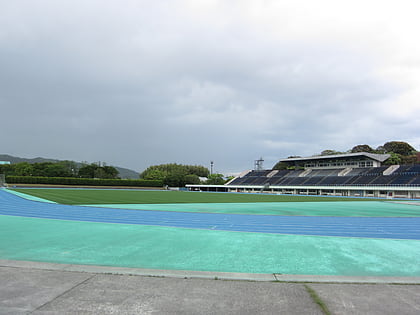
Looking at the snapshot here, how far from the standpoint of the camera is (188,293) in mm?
3615

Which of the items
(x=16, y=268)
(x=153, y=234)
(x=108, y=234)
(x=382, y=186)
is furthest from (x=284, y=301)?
(x=382, y=186)

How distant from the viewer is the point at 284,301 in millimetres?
3416

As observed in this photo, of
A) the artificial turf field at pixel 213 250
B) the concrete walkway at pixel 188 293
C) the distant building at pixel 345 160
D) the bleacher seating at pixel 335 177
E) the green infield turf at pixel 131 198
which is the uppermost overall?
the distant building at pixel 345 160

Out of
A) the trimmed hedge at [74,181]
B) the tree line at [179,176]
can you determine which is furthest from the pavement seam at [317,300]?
the tree line at [179,176]

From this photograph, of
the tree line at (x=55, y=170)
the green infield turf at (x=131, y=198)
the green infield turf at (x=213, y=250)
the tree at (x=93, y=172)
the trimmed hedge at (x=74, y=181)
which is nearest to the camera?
the green infield turf at (x=213, y=250)

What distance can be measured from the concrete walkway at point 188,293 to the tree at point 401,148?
3998 inches

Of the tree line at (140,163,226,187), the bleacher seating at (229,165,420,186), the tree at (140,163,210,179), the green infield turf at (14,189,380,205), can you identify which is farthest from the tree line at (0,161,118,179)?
the green infield turf at (14,189,380,205)

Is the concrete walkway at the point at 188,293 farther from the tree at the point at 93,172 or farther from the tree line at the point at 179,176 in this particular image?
the tree at the point at 93,172

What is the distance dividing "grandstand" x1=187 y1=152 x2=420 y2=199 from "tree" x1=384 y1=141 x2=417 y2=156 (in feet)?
105

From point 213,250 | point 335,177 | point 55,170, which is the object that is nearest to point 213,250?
point 213,250

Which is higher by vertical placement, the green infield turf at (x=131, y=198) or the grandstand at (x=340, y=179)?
the grandstand at (x=340, y=179)

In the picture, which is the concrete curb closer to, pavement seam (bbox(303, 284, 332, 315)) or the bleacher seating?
pavement seam (bbox(303, 284, 332, 315))

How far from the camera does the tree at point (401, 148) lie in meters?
89.6

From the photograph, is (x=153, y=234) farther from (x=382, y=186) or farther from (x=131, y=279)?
(x=382, y=186)
